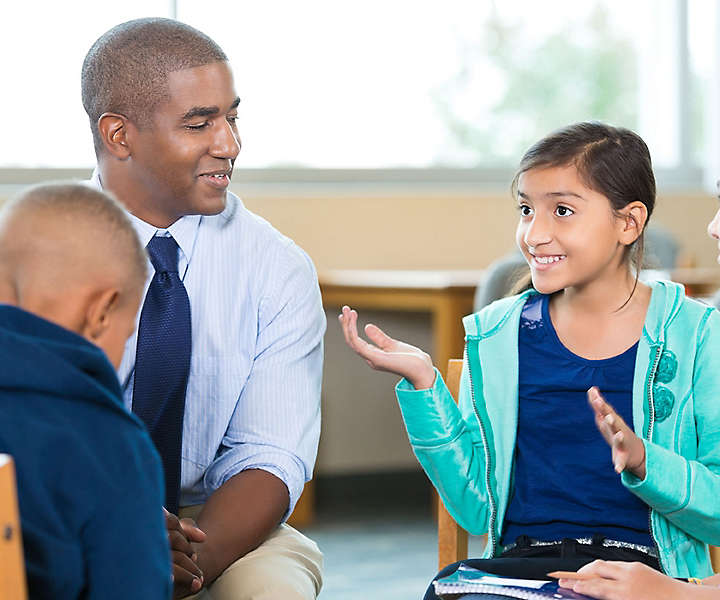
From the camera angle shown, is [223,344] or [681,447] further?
[223,344]

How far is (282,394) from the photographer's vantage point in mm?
1686

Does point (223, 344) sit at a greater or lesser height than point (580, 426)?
greater

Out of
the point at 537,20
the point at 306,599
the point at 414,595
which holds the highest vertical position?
the point at 537,20

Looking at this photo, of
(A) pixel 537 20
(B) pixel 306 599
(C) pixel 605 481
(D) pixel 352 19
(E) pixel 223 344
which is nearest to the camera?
(B) pixel 306 599

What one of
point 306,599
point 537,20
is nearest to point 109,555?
point 306,599

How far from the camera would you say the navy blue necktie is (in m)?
1.62

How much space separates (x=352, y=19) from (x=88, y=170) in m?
1.16

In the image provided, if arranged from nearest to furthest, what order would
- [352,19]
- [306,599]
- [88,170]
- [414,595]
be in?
1. [306,599]
2. [414,595]
3. [88,170]
4. [352,19]

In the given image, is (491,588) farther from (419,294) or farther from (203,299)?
(419,294)

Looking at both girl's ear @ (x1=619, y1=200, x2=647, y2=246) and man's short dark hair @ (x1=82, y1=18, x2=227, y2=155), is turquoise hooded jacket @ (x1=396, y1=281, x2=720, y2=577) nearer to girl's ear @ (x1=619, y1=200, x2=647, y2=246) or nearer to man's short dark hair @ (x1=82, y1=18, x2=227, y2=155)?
girl's ear @ (x1=619, y1=200, x2=647, y2=246)

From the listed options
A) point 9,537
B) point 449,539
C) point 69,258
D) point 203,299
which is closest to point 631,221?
point 449,539

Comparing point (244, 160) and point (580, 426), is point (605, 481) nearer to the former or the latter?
point (580, 426)

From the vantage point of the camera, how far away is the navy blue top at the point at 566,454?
157 cm

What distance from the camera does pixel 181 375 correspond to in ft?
5.37
